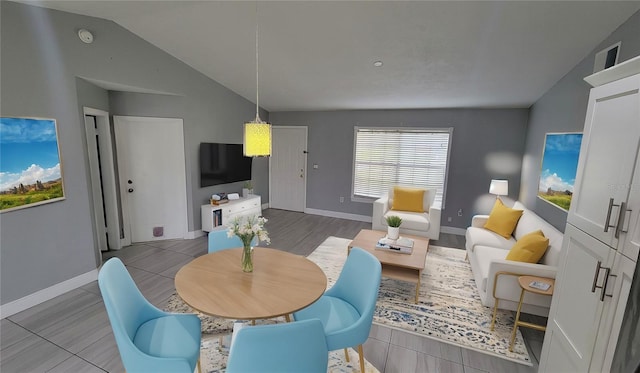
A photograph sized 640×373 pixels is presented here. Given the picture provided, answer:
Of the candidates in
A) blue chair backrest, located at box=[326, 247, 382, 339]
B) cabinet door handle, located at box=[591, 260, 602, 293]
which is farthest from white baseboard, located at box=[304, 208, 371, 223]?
cabinet door handle, located at box=[591, 260, 602, 293]

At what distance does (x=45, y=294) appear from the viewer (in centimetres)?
273

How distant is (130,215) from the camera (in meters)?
4.16

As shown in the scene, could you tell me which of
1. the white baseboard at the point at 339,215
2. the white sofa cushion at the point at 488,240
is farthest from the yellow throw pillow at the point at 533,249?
the white baseboard at the point at 339,215

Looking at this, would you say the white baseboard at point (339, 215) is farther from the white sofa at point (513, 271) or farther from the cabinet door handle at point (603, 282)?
the cabinet door handle at point (603, 282)

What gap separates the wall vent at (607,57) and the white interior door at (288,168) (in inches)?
183

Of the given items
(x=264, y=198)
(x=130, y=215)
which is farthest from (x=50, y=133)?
(x=264, y=198)

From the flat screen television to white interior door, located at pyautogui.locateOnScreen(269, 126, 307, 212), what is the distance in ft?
3.50

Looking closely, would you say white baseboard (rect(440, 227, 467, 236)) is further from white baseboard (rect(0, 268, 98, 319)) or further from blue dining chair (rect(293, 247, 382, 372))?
white baseboard (rect(0, 268, 98, 319))

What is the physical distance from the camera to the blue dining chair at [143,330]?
134 cm

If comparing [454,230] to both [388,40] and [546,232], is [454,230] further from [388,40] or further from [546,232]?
[388,40]

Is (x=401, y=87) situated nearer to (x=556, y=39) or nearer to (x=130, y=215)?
(x=556, y=39)

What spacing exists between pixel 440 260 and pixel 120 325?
12.4 feet

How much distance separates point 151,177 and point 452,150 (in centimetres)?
515

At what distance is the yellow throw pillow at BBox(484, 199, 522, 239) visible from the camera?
367 cm
